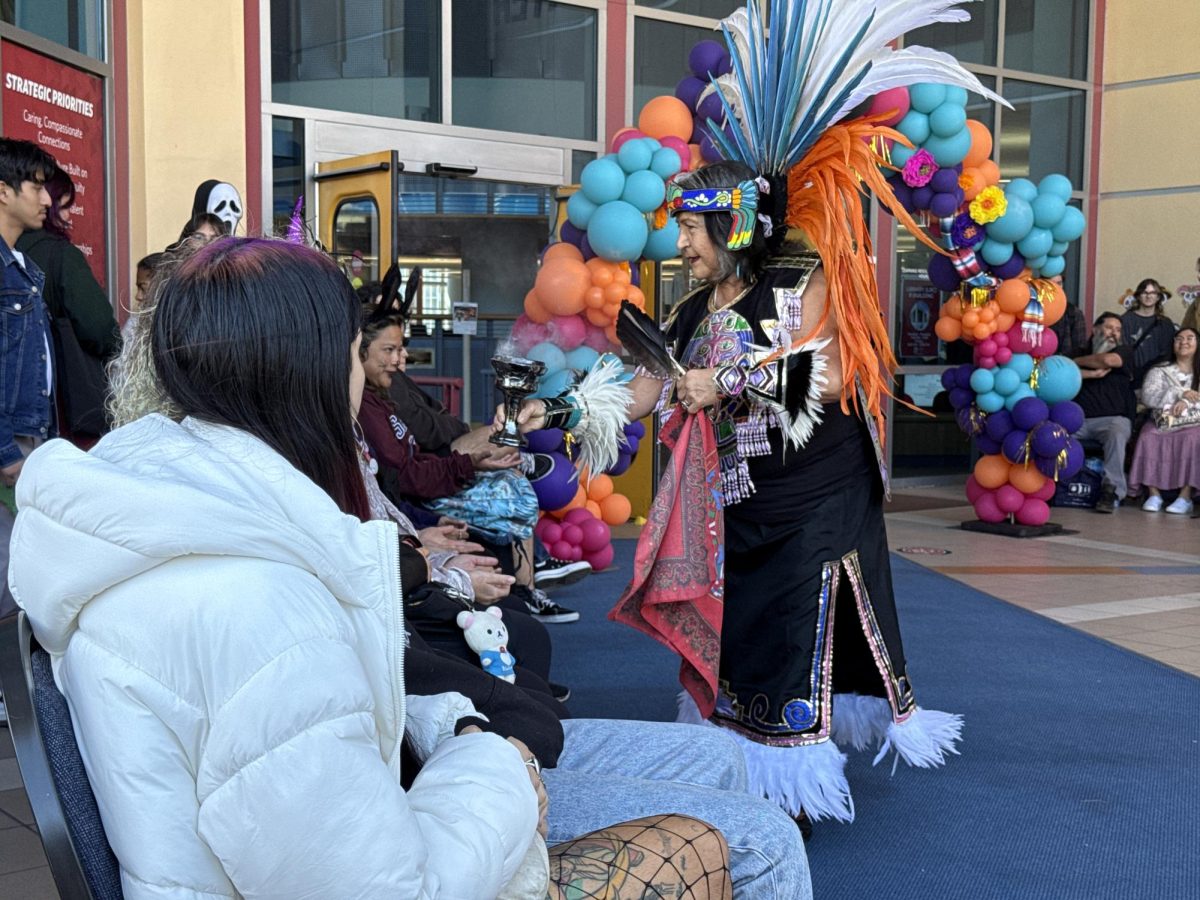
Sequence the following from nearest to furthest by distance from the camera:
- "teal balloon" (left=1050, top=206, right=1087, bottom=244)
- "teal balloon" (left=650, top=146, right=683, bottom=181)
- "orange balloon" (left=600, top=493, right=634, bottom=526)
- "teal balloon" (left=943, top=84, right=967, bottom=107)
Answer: "teal balloon" (left=650, top=146, right=683, bottom=181) < "teal balloon" (left=943, top=84, right=967, bottom=107) < "orange balloon" (left=600, top=493, right=634, bottom=526) < "teal balloon" (left=1050, top=206, right=1087, bottom=244)

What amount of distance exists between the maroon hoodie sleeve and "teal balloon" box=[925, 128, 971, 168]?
11.3 feet

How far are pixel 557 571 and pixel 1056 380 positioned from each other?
351cm

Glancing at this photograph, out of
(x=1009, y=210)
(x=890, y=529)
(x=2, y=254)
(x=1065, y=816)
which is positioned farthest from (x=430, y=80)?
(x=1065, y=816)

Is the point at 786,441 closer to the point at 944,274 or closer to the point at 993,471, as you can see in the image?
the point at 944,274

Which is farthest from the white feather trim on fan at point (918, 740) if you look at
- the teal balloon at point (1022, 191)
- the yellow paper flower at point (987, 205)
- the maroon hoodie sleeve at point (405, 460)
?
the teal balloon at point (1022, 191)

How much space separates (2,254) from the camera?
3.69 meters

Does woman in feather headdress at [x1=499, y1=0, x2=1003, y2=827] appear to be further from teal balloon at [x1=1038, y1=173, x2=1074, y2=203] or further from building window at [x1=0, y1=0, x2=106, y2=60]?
teal balloon at [x1=1038, y1=173, x2=1074, y2=203]

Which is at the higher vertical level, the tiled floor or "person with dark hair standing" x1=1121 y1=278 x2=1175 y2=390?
"person with dark hair standing" x1=1121 y1=278 x2=1175 y2=390

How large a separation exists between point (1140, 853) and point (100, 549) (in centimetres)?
277

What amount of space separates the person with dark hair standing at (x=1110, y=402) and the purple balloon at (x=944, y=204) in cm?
336

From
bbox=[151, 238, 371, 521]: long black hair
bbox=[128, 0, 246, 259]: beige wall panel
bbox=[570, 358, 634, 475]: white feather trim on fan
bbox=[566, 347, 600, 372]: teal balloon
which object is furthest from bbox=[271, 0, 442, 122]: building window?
bbox=[151, 238, 371, 521]: long black hair

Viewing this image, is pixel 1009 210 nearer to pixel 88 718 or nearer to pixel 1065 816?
pixel 1065 816

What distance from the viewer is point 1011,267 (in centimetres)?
751

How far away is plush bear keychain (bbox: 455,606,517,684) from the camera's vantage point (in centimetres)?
260
